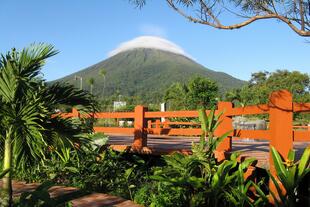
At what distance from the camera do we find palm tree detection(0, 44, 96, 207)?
16.2 feet

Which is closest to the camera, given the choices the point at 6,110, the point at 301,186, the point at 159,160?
the point at 6,110

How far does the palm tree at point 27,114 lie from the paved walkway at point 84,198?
0.90m

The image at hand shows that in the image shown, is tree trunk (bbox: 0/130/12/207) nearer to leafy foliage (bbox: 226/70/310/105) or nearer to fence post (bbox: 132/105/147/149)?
fence post (bbox: 132/105/147/149)

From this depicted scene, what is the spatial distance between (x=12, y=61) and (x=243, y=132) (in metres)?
3.59

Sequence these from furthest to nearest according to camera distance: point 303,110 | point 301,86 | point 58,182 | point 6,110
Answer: point 301,86 < point 58,182 < point 303,110 < point 6,110

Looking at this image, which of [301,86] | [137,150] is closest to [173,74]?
[301,86]

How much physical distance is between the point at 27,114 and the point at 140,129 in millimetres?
4034

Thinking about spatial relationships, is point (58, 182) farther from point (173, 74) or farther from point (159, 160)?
point (173, 74)

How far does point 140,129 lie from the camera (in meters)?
8.84

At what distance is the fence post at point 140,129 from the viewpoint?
8867 millimetres

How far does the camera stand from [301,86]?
5262 centimetres

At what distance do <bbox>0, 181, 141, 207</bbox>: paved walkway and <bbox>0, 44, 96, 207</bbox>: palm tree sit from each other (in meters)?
0.90

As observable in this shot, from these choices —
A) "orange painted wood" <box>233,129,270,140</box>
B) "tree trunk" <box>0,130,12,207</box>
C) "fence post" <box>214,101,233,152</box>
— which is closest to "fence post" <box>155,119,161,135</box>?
"fence post" <box>214,101,233,152</box>

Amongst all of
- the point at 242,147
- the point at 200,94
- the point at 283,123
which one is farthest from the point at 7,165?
the point at 200,94
